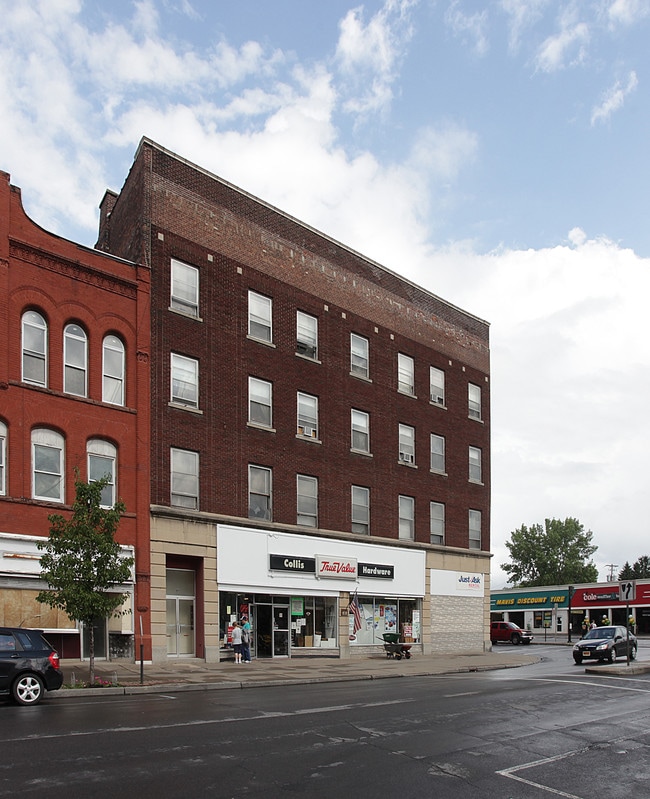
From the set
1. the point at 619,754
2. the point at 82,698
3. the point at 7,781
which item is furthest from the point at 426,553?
the point at 7,781

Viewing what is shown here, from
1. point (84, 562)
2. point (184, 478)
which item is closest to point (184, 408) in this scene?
point (184, 478)

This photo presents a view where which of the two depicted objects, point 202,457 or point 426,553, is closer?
point 202,457

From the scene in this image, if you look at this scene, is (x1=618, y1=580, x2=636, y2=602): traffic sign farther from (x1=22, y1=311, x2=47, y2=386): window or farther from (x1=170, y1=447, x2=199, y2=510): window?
(x1=22, y1=311, x2=47, y2=386): window

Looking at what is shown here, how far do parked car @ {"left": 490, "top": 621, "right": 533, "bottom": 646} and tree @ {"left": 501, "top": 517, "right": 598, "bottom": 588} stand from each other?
5368 cm

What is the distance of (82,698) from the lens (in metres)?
18.4

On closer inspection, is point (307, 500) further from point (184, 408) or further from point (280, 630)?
point (184, 408)

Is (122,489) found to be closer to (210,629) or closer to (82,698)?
(210,629)

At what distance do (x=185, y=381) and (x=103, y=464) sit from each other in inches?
178

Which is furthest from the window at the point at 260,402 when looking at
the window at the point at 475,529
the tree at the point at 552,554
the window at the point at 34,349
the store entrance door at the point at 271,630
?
the tree at the point at 552,554

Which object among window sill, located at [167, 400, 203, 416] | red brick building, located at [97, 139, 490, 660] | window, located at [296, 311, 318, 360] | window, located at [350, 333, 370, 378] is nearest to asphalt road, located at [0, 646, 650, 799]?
red brick building, located at [97, 139, 490, 660]

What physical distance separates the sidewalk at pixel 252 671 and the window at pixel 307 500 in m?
5.27

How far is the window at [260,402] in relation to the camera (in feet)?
106

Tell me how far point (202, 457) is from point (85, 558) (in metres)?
9.10

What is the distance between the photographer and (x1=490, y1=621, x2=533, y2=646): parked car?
5675 cm
